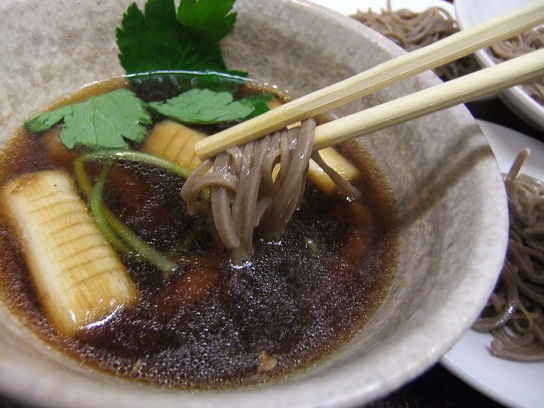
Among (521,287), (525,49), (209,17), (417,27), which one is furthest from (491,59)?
(209,17)

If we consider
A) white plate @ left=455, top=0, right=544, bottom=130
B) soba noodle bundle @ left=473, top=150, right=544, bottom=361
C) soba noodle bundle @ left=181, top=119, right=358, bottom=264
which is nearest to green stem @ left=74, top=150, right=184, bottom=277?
soba noodle bundle @ left=181, top=119, right=358, bottom=264

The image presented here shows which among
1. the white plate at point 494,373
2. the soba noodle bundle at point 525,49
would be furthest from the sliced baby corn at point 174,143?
the soba noodle bundle at point 525,49

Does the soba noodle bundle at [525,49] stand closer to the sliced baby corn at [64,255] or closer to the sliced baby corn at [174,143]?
the sliced baby corn at [174,143]

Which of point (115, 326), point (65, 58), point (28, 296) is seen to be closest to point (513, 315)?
point (115, 326)

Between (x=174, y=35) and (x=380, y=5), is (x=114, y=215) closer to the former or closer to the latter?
(x=174, y=35)

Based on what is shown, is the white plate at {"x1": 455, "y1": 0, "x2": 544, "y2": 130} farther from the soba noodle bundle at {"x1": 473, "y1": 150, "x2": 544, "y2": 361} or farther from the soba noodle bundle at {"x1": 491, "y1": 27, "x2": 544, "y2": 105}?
the soba noodle bundle at {"x1": 473, "y1": 150, "x2": 544, "y2": 361}

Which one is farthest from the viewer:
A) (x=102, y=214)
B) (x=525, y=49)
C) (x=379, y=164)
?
(x=525, y=49)
